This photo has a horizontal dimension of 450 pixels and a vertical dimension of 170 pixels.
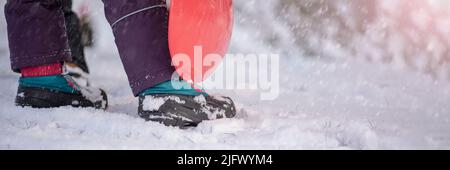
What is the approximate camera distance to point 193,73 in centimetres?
140

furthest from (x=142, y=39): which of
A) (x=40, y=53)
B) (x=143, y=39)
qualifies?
(x=40, y=53)

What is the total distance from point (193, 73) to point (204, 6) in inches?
→ 8.3

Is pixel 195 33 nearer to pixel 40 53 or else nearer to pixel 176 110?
pixel 176 110

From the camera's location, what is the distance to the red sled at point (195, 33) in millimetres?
1351

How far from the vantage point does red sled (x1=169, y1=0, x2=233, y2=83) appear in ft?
4.43

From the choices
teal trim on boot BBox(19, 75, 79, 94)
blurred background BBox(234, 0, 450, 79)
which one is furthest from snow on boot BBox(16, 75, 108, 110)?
blurred background BBox(234, 0, 450, 79)

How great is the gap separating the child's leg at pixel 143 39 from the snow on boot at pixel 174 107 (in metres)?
0.04

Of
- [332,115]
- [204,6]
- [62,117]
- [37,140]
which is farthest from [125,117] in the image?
[332,115]

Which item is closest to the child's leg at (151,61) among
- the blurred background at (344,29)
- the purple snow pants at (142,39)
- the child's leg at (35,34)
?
the purple snow pants at (142,39)

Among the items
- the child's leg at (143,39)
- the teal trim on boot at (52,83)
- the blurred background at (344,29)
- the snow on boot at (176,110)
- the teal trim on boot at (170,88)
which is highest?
the blurred background at (344,29)

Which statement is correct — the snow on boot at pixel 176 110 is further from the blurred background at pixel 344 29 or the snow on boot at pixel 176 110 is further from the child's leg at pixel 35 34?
the blurred background at pixel 344 29

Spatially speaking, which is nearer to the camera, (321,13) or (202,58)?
(202,58)

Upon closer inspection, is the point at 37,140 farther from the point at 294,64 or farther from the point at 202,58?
the point at 294,64

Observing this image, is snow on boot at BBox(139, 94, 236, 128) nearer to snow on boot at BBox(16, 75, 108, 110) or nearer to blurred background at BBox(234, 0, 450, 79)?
snow on boot at BBox(16, 75, 108, 110)
